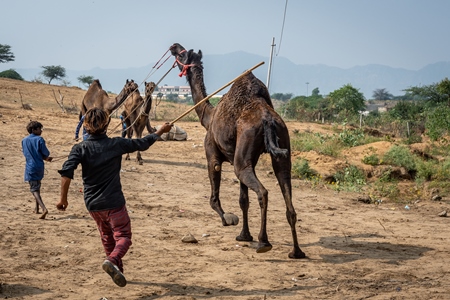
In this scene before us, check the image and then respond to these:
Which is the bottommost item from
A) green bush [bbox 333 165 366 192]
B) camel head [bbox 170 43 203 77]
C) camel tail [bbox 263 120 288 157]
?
green bush [bbox 333 165 366 192]

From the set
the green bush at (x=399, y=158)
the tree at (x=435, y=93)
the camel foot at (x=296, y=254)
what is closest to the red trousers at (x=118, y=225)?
the camel foot at (x=296, y=254)

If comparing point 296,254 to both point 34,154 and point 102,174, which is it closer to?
point 102,174

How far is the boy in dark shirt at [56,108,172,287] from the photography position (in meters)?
5.75

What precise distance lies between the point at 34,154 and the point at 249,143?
3354mm

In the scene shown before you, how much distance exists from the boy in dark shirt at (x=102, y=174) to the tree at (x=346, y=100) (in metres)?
37.5

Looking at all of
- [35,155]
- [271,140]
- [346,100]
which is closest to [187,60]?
[35,155]

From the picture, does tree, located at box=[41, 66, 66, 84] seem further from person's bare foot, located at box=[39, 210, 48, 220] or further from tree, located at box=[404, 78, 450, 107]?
person's bare foot, located at box=[39, 210, 48, 220]

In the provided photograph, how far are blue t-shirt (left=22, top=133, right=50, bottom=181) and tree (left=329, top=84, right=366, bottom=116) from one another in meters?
34.9

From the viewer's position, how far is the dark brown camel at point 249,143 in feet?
24.0

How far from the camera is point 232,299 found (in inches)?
228

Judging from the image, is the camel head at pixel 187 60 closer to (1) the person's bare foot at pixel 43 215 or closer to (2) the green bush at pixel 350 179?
(1) the person's bare foot at pixel 43 215

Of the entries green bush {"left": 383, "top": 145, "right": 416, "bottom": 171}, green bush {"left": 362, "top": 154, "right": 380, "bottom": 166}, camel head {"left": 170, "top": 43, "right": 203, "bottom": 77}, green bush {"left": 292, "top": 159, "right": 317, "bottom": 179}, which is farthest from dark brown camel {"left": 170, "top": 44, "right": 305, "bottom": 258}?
green bush {"left": 362, "top": 154, "right": 380, "bottom": 166}

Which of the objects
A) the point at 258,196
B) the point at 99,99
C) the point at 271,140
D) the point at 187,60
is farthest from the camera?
the point at 99,99

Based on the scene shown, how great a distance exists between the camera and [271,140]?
739 centimetres
